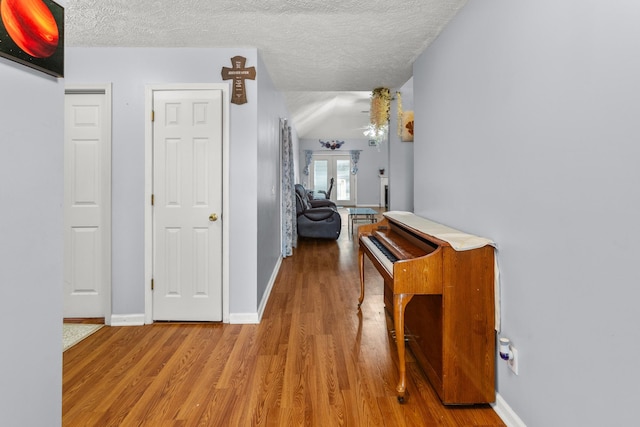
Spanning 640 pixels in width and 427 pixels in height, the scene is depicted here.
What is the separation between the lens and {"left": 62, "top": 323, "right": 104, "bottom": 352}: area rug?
266cm

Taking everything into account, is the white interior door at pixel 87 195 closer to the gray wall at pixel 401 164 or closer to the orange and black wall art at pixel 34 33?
the orange and black wall art at pixel 34 33

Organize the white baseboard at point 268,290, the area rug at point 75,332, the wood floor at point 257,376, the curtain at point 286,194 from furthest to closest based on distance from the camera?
the curtain at point 286,194
the white baseboard at point 268,290
the area rug at point 75,332
the wood floor at point 257,376

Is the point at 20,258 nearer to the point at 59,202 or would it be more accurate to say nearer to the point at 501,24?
the point at 59,202

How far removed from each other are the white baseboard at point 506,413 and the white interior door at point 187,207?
2111 millimetres

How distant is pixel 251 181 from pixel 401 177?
7.59 ft

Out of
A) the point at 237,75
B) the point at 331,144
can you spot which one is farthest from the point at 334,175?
the point at 237,75

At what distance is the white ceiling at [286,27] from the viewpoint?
7.61 ft

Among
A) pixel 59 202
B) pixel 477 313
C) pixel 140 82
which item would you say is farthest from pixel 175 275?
pixel 477 313

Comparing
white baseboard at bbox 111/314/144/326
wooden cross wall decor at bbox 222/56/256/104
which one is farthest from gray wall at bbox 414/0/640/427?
white baseboard at bbox 111/314/144/326

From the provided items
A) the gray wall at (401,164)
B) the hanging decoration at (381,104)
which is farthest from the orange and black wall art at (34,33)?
the gray wall at (401,164)

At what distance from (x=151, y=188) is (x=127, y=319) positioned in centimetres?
111

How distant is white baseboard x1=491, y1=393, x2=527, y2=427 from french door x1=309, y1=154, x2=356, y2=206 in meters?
11.7

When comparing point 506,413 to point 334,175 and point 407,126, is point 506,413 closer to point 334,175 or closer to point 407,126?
point 407,126

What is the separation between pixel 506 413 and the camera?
1.76 m
